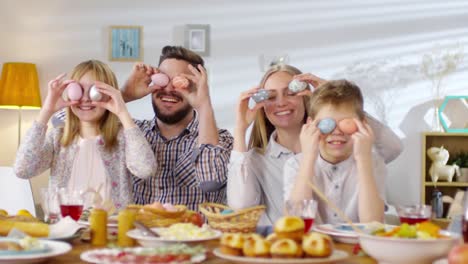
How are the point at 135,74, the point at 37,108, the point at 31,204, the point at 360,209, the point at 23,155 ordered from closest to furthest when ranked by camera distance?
the point at 360,209 < the point at 23,155 < the point at 135,74 < the point at 31,204 < the point at 37,108

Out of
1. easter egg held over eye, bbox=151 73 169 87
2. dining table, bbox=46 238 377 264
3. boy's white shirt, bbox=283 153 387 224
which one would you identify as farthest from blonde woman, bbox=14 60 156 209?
dining table, bbox=46 238 377 264

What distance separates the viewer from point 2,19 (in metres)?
5.32

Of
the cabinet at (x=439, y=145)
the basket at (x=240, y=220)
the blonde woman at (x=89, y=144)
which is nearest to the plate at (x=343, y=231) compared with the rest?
the basket at (x=240, y=220)

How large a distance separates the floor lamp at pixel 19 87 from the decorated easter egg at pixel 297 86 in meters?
2.71

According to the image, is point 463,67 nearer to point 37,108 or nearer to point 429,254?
point 37,108

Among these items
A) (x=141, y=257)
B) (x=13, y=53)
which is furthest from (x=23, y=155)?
(x=13, y=53)

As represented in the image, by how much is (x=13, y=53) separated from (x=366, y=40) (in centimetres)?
266

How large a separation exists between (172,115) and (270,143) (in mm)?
522

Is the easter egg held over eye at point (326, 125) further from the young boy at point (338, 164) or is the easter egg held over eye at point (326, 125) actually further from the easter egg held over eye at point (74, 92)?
the easter egg held over eye at point (74, 92)

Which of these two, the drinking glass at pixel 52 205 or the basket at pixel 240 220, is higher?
the drinking glass at pixel 52 205

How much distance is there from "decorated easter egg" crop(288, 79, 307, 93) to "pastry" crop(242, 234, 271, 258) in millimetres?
1435

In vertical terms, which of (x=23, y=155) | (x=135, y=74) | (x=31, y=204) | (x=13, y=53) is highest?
(x=13, y=53)

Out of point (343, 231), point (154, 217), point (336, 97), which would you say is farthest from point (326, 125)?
point (154, 217)

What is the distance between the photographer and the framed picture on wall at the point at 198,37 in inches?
213
